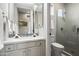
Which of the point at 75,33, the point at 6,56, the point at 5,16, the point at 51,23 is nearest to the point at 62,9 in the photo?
the point at 51,23

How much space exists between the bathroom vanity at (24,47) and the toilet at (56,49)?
0.54 ft

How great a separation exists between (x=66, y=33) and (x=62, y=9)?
406mm

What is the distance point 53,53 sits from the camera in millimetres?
1935

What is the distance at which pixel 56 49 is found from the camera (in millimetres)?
1915

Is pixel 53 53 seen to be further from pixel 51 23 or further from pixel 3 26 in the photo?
pixel 3 26

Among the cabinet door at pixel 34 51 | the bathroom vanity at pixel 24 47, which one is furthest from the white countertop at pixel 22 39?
the cabinet door at pixel 34 51

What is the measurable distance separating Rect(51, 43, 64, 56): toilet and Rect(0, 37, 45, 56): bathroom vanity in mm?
165

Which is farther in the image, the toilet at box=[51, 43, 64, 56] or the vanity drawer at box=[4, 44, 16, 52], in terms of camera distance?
the toilet at box=[51, 43, 64, 56]

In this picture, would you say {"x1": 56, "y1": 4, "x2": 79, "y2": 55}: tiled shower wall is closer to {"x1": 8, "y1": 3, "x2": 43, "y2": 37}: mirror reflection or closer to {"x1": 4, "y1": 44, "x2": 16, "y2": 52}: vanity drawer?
{"x1": 8, "y1": 3, "x2": 43, "y2": 37}: mirror reflection

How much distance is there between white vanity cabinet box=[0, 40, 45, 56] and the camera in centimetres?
182

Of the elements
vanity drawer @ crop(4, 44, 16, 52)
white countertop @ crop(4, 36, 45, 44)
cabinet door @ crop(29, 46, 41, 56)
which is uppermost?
white countertop @ crop(4, 36, 45, 44)

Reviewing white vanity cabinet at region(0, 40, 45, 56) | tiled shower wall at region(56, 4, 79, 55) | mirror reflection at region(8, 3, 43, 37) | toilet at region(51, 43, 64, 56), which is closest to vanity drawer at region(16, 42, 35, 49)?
white vanity cabinet at region(0, 40, 45, 56)

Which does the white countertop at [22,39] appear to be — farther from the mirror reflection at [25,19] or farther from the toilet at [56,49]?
the toilet at [56,49]

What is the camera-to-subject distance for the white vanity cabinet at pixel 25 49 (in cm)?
182
